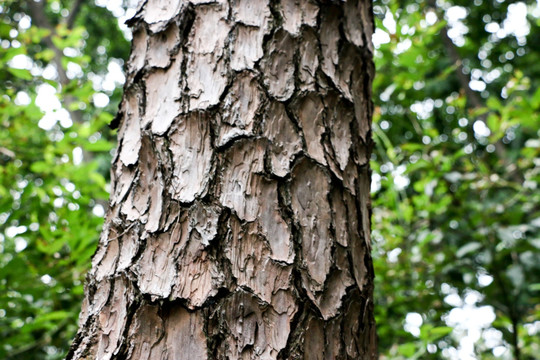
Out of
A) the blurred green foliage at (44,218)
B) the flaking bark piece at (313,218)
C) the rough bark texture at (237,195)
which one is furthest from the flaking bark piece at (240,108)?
the blurred green foliage at (44,218)

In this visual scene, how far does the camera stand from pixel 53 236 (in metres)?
1.93

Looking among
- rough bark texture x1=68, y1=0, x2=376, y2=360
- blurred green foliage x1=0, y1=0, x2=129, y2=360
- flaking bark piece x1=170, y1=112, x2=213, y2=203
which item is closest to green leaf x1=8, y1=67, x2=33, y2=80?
blurred green foliage x1=0, y1=0, x2=129, y2=360

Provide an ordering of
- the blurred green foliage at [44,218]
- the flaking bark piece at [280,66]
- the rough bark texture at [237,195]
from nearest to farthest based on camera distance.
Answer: the rough bark texture at [237,195], the flaking bark piece at [280,66], the blurred green foliage at [44,218]

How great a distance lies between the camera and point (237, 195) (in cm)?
86

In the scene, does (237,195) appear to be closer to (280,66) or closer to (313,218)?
(313,218)

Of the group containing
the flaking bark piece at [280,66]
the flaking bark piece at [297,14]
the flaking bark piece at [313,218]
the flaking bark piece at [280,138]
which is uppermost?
the flaking bark piece at [297,14]

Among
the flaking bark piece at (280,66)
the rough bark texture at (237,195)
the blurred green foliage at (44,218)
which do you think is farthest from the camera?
the blurred green foliage at (44,218)

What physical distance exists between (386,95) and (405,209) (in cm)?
69

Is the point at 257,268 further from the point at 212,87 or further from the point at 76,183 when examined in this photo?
the point at 76,183

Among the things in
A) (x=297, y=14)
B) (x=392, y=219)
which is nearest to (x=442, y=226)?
(x=392, y=219)

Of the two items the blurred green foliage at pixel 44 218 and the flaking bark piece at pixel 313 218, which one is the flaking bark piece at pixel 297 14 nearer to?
the flaking bark piece at pixel 313 218

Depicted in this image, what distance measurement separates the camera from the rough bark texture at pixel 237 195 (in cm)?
80

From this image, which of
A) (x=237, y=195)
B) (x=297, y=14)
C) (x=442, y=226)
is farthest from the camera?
(x=442, y=226)

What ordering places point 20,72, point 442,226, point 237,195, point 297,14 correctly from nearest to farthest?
1. point 237,195
2. point 297,14
3. point 20,72
4. point 442,226
